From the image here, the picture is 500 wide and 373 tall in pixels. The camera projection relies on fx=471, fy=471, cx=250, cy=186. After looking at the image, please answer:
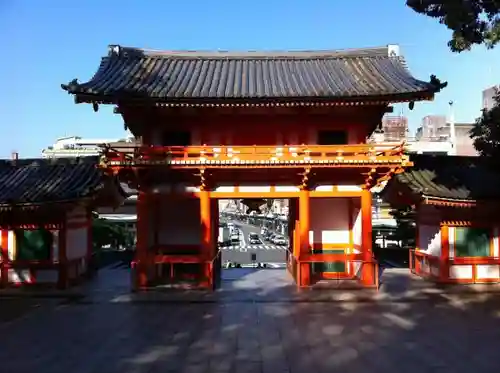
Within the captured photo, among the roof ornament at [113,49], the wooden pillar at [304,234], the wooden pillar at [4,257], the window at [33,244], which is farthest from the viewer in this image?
the roof ornament at [113,49]

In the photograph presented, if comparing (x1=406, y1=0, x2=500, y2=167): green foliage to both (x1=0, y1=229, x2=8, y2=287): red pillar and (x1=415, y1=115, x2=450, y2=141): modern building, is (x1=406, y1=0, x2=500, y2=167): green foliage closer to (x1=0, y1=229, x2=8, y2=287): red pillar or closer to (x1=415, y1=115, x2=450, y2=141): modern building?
(x1=0, y1=229, x2=8, y2=287): red pillar

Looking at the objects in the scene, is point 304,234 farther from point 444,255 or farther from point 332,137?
point 444,255

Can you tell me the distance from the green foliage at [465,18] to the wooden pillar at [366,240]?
24.5ft

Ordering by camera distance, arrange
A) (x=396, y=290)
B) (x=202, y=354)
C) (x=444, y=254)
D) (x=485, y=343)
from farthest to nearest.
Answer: (x=444, y=254)
(x=396, y=290)
(x=485, y=343)
(x=202, y=354)

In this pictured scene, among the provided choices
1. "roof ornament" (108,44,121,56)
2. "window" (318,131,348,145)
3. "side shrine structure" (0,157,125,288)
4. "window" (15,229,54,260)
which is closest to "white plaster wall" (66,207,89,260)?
"side shrine structure" (0,157,125,288)

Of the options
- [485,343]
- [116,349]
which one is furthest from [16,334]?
[485,343]

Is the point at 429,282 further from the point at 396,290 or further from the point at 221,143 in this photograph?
the point at 221,143

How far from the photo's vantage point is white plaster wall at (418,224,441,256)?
20.1m

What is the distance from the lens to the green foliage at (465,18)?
12.7 metres

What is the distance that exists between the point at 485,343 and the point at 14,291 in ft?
54.2

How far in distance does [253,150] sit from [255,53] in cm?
800

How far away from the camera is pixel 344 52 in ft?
77.7

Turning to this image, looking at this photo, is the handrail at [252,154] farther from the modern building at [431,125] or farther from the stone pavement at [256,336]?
the modern building at [431,125]

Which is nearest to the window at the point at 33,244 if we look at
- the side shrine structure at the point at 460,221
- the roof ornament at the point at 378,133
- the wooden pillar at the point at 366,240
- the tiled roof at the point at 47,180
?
the tiled roof at the point at 47,180
